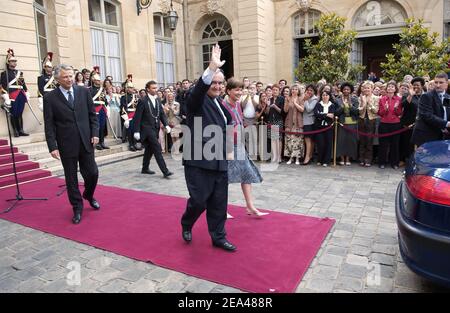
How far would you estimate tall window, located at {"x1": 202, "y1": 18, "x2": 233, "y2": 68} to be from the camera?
1734 cm

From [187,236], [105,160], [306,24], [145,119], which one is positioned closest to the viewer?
[187,236]

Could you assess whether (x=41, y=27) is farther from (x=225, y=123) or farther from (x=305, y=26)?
(x=305, y=26)

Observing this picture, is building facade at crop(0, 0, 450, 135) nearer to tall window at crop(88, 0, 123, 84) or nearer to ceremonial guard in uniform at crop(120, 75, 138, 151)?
tall window at crop(88, 0, 123, 84)

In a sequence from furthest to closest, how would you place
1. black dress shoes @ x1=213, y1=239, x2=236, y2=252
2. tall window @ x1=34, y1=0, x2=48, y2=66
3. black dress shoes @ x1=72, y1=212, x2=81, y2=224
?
1. tall window @ x1=34, y1=0, x2=48, y2=66
2. black dress shoes @ x1=72, y1=212, x2=81, y2=224
3. black dress shoes @ x1=213, y1=239, x2=236, y2=252

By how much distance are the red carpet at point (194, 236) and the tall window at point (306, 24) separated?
41.4 feet

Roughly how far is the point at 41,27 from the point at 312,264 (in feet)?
35.0

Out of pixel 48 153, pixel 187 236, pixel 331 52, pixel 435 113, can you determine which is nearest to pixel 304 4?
pixel 331 52

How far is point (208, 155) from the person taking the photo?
3705 millimetres

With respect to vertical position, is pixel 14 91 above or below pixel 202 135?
above

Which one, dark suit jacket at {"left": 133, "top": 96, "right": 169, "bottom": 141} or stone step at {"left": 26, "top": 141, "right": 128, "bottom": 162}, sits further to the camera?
stone step at {"left": 26, "top": 141, "right": 128, "bottom": 162}

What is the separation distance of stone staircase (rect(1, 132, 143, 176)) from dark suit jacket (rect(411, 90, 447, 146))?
22.2 feet

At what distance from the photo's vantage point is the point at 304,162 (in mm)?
8461

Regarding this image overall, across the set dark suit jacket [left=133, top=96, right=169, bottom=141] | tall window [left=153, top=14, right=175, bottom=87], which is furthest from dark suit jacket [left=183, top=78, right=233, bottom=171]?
tall window [left=153, top=14, right=175, bottom=87]

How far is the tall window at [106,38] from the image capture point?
42.2ft
